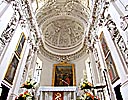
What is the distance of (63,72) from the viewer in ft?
37.1

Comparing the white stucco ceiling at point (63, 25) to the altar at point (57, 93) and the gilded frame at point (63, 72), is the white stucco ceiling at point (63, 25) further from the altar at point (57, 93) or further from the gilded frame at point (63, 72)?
the altar at point (57, 93)

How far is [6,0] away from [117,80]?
17.4 feet

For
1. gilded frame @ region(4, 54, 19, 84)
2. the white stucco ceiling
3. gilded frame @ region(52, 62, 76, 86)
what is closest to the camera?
gilded frame @ region(4, 54, 19, 84)

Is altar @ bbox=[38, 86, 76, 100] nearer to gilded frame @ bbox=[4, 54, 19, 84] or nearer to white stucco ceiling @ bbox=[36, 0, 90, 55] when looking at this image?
gilded frame @ bbox=[4, 54, 19, 84]

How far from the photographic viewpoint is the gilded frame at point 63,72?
1059 cm

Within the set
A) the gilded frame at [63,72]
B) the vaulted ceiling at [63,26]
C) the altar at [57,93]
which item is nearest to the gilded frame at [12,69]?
the altar at [57,93]

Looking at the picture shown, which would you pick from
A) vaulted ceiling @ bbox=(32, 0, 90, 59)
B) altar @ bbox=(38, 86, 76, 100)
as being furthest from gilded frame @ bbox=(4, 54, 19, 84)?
vaulted ceiling @ bbox=(32, 0, 90, 59)

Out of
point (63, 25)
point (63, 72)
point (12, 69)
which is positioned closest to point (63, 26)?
point (63, 25)

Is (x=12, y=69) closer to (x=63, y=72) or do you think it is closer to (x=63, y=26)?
(x=63, y=72)

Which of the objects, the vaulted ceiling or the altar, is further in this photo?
the vaulted ceiling

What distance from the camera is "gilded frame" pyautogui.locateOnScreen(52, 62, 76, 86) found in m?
10.6

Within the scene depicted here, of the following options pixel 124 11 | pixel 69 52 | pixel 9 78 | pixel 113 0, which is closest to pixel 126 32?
pixel 124 11

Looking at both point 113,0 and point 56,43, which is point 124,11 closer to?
point 113,0

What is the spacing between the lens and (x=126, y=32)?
13.8 ft
